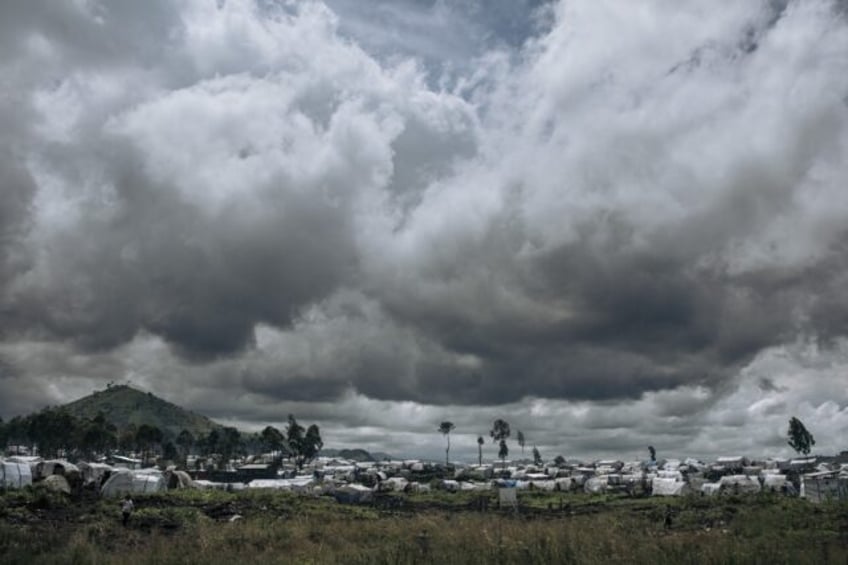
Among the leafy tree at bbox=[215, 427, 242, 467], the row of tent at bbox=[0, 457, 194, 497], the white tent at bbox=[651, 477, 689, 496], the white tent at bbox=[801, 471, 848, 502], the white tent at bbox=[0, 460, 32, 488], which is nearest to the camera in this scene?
the white tent at bbox=[801, 471, 848, 502]

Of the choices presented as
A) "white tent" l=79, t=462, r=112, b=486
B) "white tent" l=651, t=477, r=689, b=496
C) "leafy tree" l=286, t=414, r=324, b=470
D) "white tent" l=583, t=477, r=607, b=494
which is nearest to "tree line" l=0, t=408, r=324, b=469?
"leafy tree" l=286, t=414, r=324, b=470

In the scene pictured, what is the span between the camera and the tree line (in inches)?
5994

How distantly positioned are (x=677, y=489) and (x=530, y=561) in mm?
76654

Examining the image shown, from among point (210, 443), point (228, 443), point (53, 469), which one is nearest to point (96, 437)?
point (210, 443)

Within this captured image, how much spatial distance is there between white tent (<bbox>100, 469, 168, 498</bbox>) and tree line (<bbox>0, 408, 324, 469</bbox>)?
91.9 m

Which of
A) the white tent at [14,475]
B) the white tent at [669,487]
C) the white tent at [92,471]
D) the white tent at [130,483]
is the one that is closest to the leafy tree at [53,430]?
Answer: the white tent at [92,471]

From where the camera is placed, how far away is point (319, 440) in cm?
18112

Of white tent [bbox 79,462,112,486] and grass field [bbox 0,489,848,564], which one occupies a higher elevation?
grass field [bbox 0,489,848,564]

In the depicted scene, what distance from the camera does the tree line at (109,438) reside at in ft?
500

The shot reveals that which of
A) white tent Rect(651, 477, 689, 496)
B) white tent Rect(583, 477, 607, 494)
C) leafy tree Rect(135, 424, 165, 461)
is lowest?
white tent Rect(583, 477, 607, 494)

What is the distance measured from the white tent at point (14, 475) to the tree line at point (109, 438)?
9486 centimetres

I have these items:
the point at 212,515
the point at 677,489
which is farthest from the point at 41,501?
the point at 677,489

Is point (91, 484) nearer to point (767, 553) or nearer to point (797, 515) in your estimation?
point (797, 515)

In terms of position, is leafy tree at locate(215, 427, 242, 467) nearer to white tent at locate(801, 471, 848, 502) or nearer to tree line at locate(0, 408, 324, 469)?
tree line at locate(0, 408, 324, 469)
